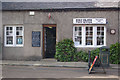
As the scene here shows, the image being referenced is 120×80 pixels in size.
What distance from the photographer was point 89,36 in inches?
585

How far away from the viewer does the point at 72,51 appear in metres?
14.6

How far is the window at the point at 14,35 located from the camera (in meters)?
15.3

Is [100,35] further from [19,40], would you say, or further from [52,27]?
[19,40]

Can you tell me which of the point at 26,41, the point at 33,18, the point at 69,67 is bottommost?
the point at 69,67

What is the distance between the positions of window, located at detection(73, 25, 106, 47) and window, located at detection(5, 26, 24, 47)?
4.02 meters

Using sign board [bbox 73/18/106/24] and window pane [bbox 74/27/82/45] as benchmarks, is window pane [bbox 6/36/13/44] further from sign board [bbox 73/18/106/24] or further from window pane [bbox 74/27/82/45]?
sign board [bbox 73/18/106/24]

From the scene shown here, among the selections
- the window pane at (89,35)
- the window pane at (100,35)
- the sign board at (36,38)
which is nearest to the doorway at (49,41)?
the sign board at (36,38)

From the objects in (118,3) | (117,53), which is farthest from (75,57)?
(118,3)

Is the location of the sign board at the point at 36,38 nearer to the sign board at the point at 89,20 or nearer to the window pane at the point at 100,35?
the sign board at the point at 89,20

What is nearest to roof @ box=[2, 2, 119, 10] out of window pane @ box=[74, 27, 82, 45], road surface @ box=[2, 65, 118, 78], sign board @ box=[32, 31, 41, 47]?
window pane @ box=[74, 27, 82, 45]

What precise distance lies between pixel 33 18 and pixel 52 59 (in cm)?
330

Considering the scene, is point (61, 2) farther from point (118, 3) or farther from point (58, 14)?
point (118, 3)

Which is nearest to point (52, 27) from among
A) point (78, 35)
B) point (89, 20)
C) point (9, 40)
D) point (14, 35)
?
point (78, 35)

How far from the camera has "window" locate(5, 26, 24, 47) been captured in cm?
1530
